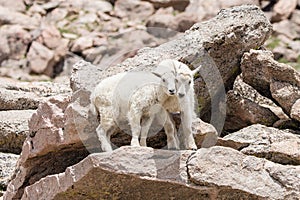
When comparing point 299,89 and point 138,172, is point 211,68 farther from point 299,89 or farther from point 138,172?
point 138,172

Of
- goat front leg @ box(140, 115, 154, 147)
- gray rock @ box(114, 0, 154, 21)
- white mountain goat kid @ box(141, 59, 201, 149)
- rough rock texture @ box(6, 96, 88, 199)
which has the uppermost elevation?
white mountain goat kid @ box(141, 59, 201, 149)

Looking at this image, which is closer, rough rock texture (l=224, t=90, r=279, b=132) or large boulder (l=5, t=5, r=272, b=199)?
large boulder (l=5, t=5, r=272, b=199)

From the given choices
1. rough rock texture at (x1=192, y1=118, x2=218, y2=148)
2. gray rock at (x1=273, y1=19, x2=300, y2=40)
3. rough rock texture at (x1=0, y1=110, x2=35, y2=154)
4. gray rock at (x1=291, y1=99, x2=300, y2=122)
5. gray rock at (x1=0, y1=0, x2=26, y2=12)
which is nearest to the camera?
rough rock texture at (x1=192, y1=118, x2=218, y2=148)

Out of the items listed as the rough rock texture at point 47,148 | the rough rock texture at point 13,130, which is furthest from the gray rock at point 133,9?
the rough rock texture at point 47,148

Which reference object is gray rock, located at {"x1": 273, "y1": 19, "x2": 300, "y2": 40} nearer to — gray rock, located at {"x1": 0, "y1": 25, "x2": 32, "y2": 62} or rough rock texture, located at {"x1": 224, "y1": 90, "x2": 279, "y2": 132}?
gray rock, located at {"x1": 0, "y1": 25, "x2": 32, "y2": 62}

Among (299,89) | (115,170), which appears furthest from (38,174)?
(299,89)

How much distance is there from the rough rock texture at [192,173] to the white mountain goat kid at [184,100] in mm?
401

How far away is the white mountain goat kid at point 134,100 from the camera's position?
1149 centimetres

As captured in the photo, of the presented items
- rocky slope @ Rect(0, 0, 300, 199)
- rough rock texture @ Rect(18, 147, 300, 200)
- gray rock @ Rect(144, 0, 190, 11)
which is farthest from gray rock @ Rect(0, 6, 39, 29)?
rough rock texture @ Rect(18, 147, 300, 200)

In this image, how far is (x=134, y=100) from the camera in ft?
37.9

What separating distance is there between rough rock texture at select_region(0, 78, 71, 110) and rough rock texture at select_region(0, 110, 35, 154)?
0.75 m

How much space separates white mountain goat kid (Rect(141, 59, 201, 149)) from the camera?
36.8 feet

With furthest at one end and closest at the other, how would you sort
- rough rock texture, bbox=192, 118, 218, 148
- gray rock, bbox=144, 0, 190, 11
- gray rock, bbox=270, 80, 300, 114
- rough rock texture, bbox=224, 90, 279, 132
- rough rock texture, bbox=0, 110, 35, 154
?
gray rock, bbox=144, 0, 190, 11 < rough rock texture, bbox=0, 110, 35, 154 < rough rock texture, bbox=224, 90, 279, 132 < gray rock, bbox=270, 80, 300, 114 < rough rock texture, bbox=192, 118, 218, 148

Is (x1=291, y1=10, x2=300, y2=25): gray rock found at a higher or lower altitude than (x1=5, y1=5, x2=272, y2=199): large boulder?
lower
